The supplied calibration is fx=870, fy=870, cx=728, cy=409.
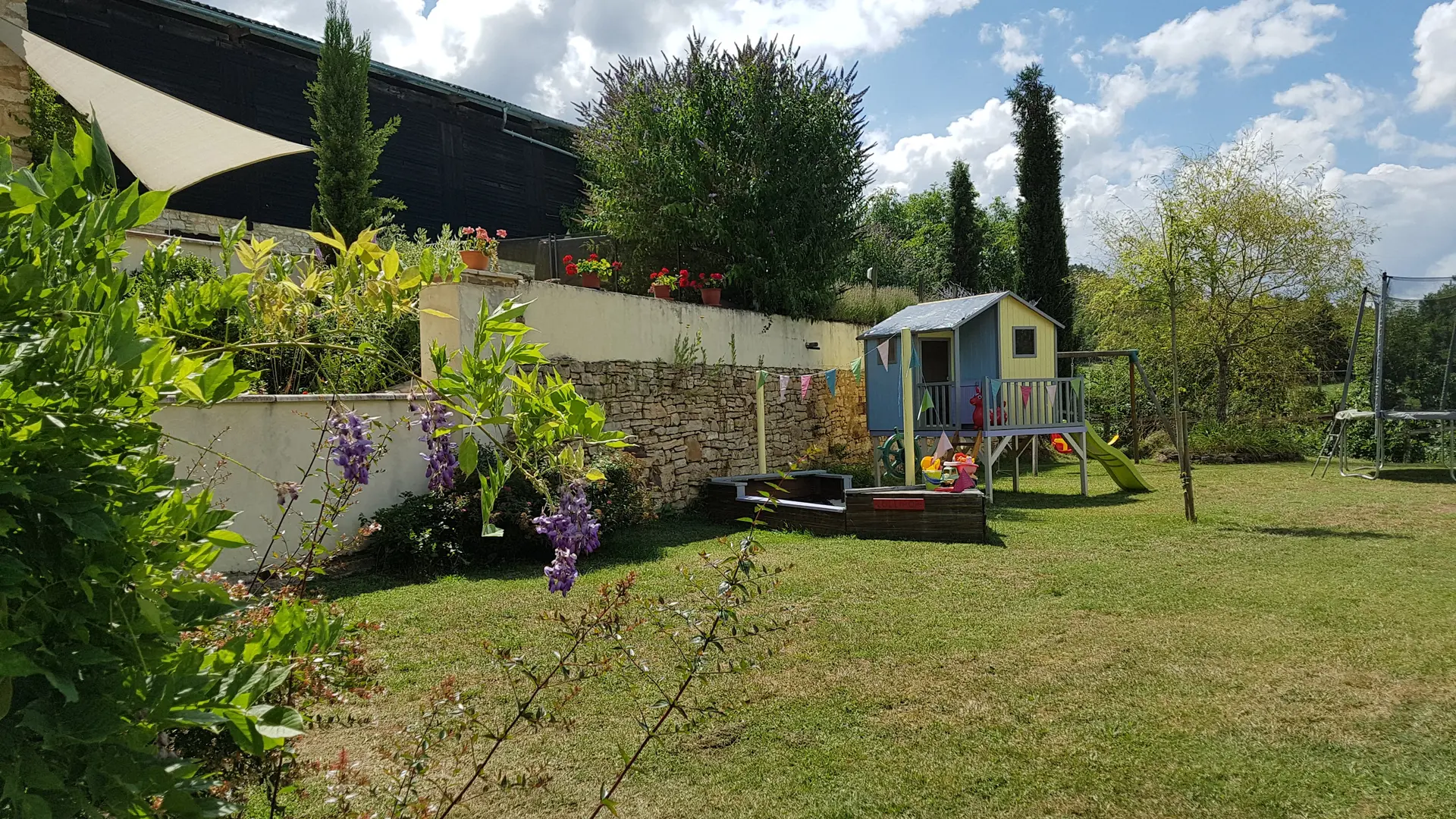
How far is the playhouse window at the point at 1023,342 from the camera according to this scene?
43.1ft

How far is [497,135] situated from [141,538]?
61.7 ft

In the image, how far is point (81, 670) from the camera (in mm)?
1091

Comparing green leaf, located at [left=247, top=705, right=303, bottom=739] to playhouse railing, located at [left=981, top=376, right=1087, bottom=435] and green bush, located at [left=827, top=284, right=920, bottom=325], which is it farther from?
green bush, located at [left=827, top=284, right=920, bottom=325]

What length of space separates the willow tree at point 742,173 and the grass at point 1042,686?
6.06 meters

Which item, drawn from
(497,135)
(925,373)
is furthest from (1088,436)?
(497,135)

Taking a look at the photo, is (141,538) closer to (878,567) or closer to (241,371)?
(241,371)

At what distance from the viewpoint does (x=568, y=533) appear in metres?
1.97

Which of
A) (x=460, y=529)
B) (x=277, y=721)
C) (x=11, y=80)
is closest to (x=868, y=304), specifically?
(x=460, y=529)

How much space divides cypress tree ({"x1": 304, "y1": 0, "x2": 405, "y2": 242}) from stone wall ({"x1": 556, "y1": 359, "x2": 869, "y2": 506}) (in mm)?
5556

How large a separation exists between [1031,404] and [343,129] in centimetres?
1101

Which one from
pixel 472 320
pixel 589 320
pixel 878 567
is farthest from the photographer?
pixel 589 320

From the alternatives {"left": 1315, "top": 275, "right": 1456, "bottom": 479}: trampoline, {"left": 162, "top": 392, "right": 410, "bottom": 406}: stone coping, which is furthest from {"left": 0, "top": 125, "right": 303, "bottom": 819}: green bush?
{"left": 1315, "top": 275, "right": 1456, "bottom": 479}: trampoline

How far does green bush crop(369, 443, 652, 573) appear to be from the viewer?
716 cm

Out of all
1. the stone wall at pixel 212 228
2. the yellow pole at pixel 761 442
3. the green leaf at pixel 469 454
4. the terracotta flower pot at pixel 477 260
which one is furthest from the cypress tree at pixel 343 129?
the green leaf at pixel 469 454
